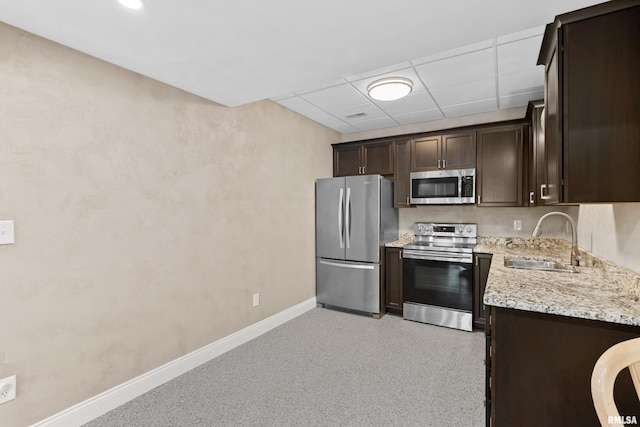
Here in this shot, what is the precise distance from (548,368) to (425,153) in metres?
2.91

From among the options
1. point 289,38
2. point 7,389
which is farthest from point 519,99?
point 7,389

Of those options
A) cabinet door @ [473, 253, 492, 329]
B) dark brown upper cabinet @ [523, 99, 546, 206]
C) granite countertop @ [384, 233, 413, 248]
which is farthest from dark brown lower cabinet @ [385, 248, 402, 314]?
dark brown upper cabinet @ [523, 99, 546, 206]

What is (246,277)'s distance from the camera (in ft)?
10.2

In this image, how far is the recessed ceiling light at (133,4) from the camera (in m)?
1.45

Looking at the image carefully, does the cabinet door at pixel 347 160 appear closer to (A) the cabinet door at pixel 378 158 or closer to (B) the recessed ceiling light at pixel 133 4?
(A) the cabinet door at pixel 378 158

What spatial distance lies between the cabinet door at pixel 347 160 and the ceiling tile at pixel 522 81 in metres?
1.87

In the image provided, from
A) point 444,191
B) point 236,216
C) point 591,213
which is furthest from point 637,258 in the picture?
point 236,216

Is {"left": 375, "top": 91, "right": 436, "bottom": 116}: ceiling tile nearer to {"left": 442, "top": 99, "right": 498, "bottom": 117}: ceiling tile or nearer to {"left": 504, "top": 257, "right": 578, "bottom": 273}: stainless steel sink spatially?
{"left": 442, "top": 99, "right": 498, "bottom": 117}: ceiling tile

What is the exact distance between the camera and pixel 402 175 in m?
4.00

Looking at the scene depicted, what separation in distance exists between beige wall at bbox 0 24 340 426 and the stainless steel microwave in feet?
6.53

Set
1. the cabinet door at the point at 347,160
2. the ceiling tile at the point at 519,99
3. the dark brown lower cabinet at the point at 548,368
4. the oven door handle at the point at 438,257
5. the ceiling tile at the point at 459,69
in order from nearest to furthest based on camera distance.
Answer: the dark brown lower cabinet at the point at 548,368 < the ceiling tile at the point at 459,69 < the ceiling tile at the point at 519,99 < the oven door handle at the point at 438,257 < the cabinet door at the point at 347,160

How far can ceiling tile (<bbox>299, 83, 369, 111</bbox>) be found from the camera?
3.05 metres

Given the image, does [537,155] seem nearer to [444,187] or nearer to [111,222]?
[444,187]

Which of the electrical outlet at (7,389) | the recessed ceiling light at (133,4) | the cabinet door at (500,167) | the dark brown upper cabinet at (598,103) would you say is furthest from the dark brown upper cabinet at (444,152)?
the electrical outlet at (7,389)
